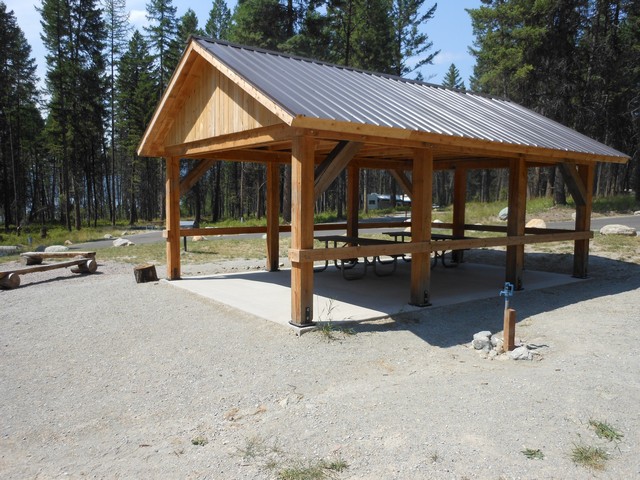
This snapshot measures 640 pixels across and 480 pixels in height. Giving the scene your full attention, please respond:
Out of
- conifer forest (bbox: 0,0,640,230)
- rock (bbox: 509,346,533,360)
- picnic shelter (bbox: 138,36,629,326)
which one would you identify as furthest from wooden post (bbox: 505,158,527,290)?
conifer forest (bbox: 0,0,640,230)

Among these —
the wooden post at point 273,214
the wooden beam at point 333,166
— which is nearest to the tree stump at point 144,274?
the wooden post at point 273,214

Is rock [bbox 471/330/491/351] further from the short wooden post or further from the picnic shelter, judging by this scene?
the picnic shelter

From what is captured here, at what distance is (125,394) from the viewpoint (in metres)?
4.35

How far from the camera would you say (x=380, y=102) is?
7.13 meters

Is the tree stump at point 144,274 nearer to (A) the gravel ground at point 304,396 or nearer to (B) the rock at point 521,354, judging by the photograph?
(A) the gravel ground at point 304,396

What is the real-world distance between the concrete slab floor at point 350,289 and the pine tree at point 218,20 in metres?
30.1

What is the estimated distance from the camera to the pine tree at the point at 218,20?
35719 mm

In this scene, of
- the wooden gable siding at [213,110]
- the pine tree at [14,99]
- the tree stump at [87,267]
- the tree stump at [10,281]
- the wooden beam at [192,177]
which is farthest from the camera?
the pine tree at [14,99]

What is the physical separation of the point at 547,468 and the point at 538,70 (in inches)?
1003

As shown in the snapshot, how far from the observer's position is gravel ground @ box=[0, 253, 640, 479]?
314 centimetres

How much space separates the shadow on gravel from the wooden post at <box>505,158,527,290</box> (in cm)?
40

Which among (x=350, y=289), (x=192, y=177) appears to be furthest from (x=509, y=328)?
(x=192, y=177)

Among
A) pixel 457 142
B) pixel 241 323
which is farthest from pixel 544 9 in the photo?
pixel 241 323

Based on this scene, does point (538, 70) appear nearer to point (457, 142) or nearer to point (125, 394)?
point (457, 142)
